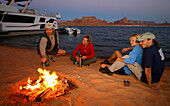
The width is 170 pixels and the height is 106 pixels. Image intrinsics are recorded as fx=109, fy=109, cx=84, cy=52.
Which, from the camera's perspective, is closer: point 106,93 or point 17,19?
point 106,93

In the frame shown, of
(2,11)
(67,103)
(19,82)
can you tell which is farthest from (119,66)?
(2,11)

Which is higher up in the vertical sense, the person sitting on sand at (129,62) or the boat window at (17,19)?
the boat window at (17,19)

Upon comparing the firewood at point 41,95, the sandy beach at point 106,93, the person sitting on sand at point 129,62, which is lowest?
the sandy beach at point 106,93

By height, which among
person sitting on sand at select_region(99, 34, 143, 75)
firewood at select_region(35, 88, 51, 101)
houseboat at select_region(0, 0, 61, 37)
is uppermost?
houseboat at select_region(0, 0, 61, 37)

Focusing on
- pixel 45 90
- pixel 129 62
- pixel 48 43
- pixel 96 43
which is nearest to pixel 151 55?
pixel 129 62

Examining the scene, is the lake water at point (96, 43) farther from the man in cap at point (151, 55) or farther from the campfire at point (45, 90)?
the campfire at point (45, 90)

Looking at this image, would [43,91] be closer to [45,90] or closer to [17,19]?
[45,90]

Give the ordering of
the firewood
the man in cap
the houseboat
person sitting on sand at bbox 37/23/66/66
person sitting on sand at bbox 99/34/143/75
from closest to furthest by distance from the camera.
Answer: the firewood < the man in cap < person sitting on sand at bbox 99/34/143/75 < person sitting on sand at bbox 37/23/66/66 < the houseboat

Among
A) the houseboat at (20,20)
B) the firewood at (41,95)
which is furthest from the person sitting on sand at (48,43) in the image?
Answer: the houseboat at (20,20)

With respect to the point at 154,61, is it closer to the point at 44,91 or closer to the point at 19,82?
the point at 44,91

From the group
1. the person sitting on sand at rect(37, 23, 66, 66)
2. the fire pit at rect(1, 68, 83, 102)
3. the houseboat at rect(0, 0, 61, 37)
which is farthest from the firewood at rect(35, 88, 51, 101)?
the houseboat at rect(0, 0, 61, 37)

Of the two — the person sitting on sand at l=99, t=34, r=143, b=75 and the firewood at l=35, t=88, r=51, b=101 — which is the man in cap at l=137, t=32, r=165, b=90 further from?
the firewood at l=35, t=88, r=51, b=101

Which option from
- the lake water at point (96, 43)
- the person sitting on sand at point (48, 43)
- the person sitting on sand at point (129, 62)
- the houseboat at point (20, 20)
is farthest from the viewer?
the houseboat at point (20, 20)

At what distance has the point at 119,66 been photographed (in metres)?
4.00
